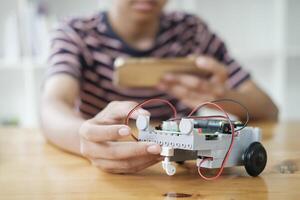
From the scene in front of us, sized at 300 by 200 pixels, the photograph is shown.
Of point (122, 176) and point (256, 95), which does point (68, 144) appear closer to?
point (122, 176)

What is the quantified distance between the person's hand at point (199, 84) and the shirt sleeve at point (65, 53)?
0.85 ft

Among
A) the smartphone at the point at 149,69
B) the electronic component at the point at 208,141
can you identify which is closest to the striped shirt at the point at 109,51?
the smartphone at the point at 149,69

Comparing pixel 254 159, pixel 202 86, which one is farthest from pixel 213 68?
pixel 254 159

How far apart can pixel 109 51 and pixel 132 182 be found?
2.99 feet

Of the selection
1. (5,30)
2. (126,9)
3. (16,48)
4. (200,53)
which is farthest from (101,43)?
(5,30)

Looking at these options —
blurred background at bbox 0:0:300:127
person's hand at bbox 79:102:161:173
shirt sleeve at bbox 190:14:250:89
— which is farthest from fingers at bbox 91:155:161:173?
blurred background at bbox 0:0:300:127

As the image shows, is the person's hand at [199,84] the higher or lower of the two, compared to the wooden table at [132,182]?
higher

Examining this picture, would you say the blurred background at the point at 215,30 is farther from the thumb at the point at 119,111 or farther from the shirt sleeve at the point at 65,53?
the thumb at the point at 119,111

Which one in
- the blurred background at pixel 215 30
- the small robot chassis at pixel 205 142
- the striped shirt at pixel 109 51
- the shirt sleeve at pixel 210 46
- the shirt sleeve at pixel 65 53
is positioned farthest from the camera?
the blurred background at pixel 215 30

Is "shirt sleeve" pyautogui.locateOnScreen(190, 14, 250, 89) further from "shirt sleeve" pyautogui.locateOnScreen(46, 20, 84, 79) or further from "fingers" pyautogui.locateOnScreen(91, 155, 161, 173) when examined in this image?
"fingers" pyautogui.locateOnScreen(91, 155, 161, 173)

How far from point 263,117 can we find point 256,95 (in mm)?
80

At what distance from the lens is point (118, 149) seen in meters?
0.57

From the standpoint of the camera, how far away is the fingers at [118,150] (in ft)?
1.72

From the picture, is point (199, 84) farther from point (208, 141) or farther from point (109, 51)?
point (208, 141)
